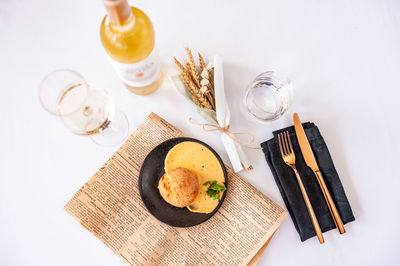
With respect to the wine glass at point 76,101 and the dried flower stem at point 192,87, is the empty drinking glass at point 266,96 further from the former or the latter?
the wine glass at point 76,101

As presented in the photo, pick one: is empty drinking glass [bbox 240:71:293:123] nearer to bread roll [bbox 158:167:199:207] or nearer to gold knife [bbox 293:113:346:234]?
gold knife [bbox 293:113:346:234]

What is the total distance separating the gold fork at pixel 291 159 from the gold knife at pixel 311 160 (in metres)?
0.03

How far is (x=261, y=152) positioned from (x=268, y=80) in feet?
0.74

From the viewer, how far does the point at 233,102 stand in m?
0.83

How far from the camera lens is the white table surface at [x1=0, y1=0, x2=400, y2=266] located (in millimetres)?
819

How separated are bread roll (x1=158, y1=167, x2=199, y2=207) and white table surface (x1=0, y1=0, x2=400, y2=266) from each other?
136 millimetres

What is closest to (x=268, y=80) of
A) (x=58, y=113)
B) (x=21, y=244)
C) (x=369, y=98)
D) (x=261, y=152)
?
(x=261, y=152)

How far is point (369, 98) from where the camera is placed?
861mm

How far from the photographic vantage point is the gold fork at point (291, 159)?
0.77 m

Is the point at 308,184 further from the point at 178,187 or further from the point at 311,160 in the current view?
the point at 178,187

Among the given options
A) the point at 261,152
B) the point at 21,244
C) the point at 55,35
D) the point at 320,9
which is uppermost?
the point at 320,9

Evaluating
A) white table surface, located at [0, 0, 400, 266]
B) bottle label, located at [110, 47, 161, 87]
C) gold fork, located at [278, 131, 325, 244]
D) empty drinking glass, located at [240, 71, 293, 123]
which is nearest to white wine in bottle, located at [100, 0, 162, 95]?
bottle label, located at [110, 47, 161, 87]

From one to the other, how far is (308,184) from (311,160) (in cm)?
8

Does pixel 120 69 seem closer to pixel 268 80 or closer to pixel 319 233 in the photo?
pixel 268 80
